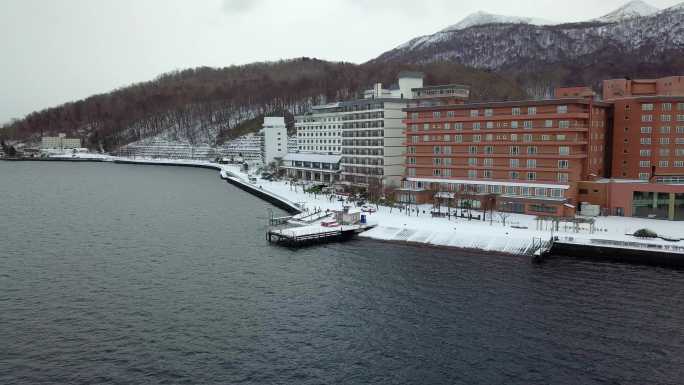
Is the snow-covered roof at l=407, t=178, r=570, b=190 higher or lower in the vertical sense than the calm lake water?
higher

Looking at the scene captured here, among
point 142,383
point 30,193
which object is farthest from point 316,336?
point 30,193

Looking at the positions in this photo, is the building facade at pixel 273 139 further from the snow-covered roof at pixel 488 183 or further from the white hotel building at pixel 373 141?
the snow-covered roof at pixel 488 183

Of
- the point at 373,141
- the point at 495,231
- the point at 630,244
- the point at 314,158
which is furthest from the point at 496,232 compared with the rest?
the point at 314,158

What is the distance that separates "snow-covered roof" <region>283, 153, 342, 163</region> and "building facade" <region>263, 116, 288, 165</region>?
2043 cm

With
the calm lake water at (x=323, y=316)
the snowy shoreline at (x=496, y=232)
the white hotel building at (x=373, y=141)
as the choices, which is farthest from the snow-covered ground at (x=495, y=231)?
the white hotel building at (x=373, y=141)

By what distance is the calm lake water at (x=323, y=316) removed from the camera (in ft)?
73.5

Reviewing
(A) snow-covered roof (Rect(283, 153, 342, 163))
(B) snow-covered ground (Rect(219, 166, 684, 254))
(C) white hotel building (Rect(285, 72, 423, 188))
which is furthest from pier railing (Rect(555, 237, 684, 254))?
(A) snow-covered roof (Rect(283, 153, 342, 163))

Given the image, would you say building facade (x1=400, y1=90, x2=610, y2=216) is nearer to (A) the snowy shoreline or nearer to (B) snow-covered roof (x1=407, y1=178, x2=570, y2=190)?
(B) snow-covered roof (x1=407, y1=178, x2=570, y2=190)

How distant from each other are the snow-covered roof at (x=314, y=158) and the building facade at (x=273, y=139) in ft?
67.0

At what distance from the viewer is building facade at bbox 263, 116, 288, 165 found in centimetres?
11912

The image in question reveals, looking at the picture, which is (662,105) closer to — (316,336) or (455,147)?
(455,147)

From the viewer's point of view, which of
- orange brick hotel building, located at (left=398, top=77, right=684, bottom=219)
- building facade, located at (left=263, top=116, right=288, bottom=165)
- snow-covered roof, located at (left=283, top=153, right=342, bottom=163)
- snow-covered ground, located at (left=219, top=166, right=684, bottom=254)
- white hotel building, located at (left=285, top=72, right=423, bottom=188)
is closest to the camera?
snow-covered ground, located at (left=219, top=166, right=684, bottom=254)

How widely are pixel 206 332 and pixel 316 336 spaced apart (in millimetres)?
5838

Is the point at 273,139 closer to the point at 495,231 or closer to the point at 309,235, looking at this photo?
the point at 309,235
